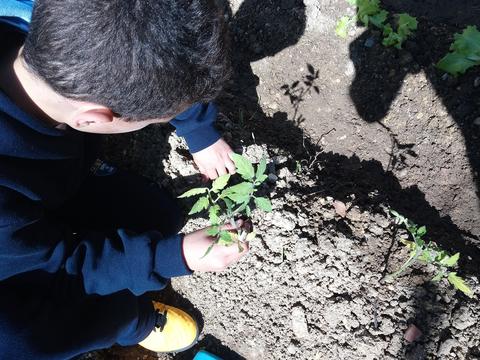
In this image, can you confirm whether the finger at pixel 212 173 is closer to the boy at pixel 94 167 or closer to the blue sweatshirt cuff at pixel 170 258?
the boy at pixel 94 167

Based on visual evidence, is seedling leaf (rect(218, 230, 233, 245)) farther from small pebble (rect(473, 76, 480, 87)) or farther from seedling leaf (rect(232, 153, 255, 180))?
small pebble (rect(473, 76, 480, 87))

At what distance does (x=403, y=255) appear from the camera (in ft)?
6.47

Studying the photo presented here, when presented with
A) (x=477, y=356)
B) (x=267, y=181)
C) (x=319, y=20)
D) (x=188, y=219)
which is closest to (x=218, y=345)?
(x=188, y=219)

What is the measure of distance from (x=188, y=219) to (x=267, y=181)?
16.7 inches

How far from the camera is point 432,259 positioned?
1841 millimetres

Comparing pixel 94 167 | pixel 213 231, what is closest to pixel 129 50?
pixel 213 231

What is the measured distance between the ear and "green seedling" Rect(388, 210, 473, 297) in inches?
44.9

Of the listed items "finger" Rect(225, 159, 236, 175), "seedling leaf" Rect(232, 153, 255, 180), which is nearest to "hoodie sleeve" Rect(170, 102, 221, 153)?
"finger" Rect(225, 159, 236, 175)

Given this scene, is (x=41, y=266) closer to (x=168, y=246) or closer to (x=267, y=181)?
(x=168, y=246)

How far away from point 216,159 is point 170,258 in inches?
20.7

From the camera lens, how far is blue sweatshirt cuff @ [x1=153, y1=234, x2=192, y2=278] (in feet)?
5.58

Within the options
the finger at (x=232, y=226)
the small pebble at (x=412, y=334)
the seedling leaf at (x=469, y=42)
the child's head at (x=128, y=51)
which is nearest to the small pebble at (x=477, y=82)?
the seedling leaf at (x=469, y=42)

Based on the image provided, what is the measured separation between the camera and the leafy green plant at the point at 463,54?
6.98ft

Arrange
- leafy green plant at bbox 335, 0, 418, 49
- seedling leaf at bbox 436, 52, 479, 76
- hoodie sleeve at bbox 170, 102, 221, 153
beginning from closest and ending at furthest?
hoodie sleeve at bbox 170, 102, 221, 153, seedling leaf at bbox 436, 52, 479, 76, leafy green plant at bbox 335, 0, 418, 49
